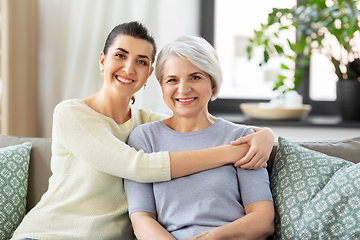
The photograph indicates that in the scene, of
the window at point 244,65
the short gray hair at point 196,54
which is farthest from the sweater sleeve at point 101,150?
the window at point 244,65

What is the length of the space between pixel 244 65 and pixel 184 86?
69.3 inches

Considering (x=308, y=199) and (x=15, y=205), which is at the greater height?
(x=308, y=199)

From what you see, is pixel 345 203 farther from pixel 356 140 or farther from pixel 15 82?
pixel 15 82

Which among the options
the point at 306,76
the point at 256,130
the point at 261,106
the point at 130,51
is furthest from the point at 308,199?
the point at 306,76

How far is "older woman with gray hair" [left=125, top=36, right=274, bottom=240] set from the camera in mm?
1361

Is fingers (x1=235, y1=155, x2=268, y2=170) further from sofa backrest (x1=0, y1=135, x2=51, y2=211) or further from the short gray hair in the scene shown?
sofa backrest (x1=0, y1=135, x2=51, y2=211)

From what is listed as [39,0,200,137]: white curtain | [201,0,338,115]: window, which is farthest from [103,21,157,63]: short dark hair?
[201,0,338,115]: window

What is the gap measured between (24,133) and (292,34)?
215cm

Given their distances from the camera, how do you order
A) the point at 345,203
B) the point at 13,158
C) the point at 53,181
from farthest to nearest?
1. the point at 13,158
2. the point at 53,181
3. the point at 345,203

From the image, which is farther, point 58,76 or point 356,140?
point 58,76

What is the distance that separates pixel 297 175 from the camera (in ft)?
4.88

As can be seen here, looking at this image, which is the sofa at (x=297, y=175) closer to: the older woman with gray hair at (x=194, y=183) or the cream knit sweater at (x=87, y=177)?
the older woman with gray hair at (x=194, y=183)

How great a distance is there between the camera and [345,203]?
1.32 meters

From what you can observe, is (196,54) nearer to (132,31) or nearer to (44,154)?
(132,31)
